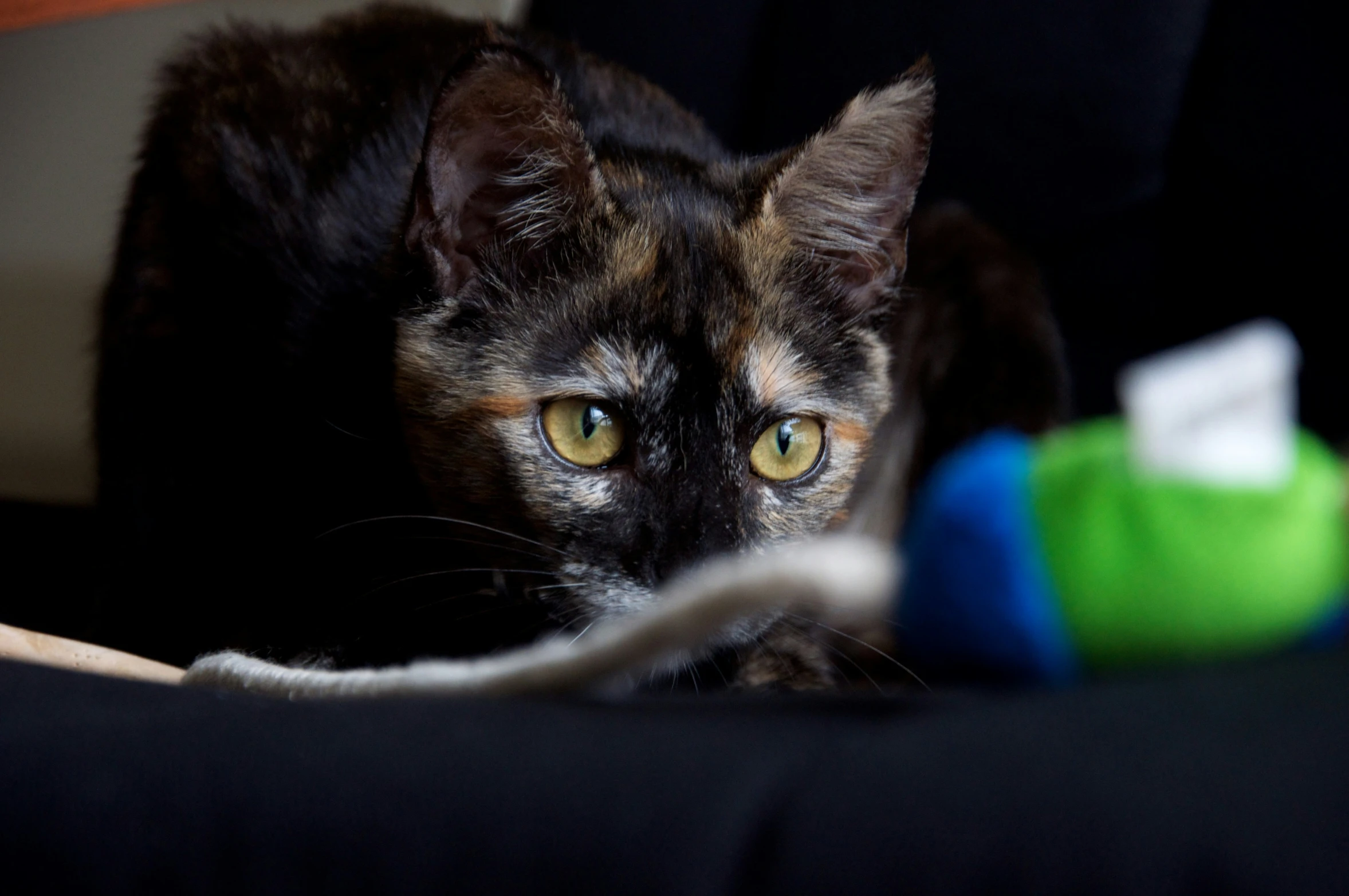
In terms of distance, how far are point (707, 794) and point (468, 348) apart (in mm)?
601

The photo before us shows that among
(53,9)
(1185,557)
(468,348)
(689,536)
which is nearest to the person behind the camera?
(1185,557)

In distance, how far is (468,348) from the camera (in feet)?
2.97

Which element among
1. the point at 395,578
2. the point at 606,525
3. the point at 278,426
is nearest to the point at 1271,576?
the point at 606,525

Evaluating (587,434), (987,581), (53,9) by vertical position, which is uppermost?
(53,9)

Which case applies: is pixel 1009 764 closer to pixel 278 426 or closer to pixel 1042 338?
pixel 278 426

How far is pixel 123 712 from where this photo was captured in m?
0.47

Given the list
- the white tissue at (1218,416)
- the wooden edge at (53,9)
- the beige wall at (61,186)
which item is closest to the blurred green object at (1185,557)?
the white tissue at (1218,416)

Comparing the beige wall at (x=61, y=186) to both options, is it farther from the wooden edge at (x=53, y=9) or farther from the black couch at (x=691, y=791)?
the black couch at (x=691, y=791)

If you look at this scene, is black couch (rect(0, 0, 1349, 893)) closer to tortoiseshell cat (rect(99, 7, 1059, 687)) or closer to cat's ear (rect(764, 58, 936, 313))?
tortoiseshell cat (rect(99, 7, 1059, 687))

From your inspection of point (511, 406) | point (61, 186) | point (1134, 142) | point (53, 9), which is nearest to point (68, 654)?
point (511, 406)

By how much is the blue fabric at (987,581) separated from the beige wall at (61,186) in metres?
1.64

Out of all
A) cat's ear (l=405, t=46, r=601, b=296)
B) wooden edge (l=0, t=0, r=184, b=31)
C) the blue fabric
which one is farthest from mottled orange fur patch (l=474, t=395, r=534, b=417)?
wooden edge (l=0, t=0, r=184, b=31)

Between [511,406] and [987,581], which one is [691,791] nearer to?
[987,581]

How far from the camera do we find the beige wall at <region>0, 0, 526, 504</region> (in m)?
1.84
